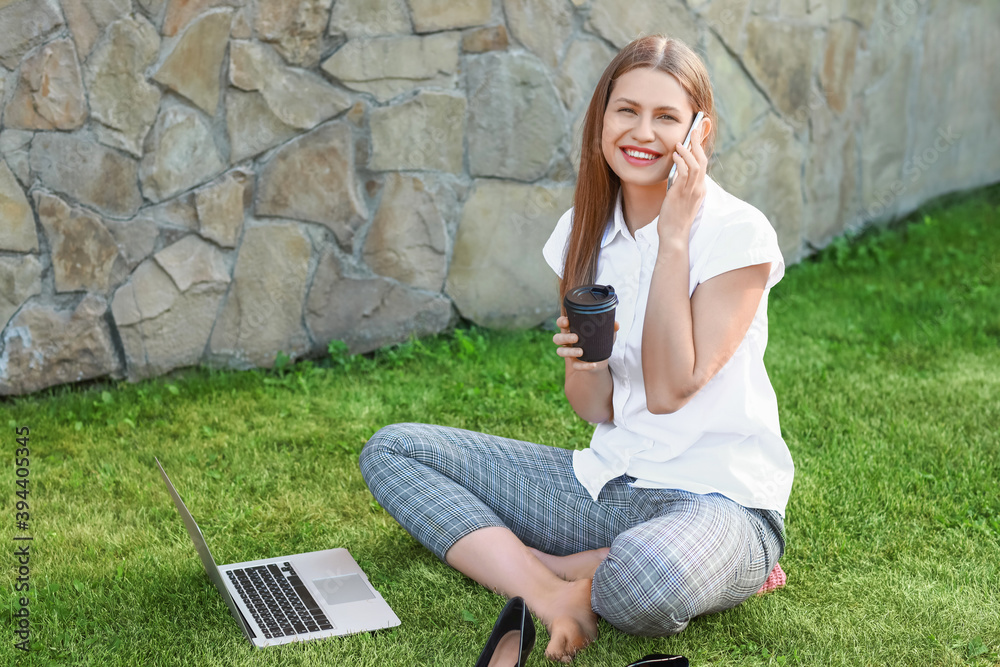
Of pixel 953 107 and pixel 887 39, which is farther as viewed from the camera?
pixel 953 107

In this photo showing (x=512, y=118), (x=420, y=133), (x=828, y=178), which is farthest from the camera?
(x=828, y=178)

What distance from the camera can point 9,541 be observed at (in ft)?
8.35

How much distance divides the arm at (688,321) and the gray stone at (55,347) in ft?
7.40

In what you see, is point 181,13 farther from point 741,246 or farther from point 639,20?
point 741,246

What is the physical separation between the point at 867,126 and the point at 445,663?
13.6 ft

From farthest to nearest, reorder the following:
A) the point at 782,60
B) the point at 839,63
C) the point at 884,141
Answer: the point at 884,141, the point at 839,63, the point at 782,60

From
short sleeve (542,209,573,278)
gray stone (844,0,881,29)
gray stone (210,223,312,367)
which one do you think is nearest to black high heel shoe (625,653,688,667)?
short sleeve (542,209,573,278)

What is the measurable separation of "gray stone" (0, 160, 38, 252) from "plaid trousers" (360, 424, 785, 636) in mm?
1676

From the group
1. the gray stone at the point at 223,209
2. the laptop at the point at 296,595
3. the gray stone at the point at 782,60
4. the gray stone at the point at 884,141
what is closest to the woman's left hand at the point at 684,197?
the laptop at the point at 296,595

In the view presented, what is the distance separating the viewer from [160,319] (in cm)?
358

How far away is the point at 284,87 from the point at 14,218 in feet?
3.31

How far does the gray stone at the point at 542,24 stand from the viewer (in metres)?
3.84

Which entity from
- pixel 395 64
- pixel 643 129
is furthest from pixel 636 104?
pixel 395 64

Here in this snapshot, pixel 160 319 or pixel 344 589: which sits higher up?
pixel 160 319
